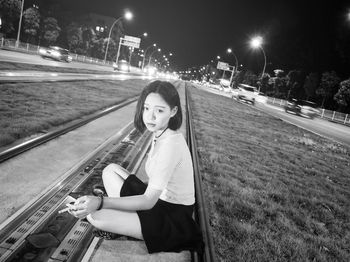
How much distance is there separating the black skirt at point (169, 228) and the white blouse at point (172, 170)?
10cm

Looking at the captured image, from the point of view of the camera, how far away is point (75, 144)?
671 centimetres

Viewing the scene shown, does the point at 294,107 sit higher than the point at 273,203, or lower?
higher

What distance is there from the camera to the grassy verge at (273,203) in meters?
3.92

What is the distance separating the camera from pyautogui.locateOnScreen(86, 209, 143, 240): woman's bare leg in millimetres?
2828

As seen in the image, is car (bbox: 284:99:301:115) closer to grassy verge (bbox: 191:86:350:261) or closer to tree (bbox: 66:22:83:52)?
grassy verge (bbox: 191:86:350:261)

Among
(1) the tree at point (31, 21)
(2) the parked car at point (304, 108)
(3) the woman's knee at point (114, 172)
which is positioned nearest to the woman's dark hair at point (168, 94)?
(3) the woman's knee at point (114, 172)

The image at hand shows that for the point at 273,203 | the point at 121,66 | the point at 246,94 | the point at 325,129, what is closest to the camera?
the point at 273,203

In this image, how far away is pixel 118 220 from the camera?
2.85 m

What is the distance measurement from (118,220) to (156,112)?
39.9 inches

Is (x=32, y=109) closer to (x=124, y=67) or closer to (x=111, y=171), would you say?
(x=111, y=171)

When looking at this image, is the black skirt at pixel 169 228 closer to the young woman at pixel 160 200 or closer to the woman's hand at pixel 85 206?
the young woman at pixel 160 200

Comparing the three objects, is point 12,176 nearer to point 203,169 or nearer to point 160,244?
point 160,244

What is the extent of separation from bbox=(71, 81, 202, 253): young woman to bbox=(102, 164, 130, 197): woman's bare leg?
543 mm

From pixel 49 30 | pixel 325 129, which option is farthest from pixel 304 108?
pixel 49 30
